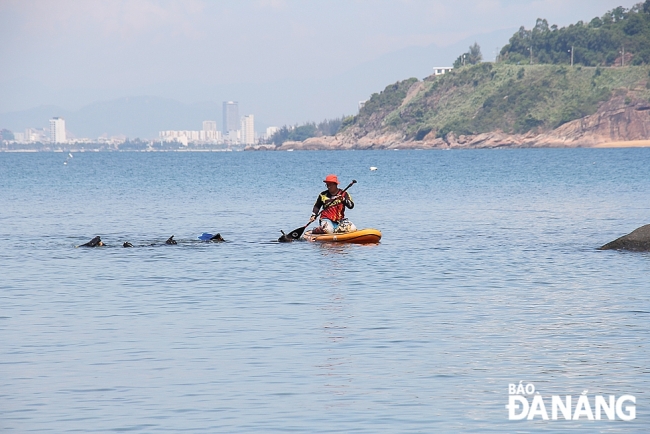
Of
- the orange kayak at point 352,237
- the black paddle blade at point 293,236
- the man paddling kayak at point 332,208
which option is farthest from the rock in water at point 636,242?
the black paddle blade at point 293,236

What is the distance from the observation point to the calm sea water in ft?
37.4

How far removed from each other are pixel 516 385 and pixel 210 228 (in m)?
25.8

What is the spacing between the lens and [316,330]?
15.9 m

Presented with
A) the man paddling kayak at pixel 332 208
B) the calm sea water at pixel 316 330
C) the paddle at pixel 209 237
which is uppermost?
the man paddling kayak at pixel 332 208

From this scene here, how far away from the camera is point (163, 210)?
4750 cm

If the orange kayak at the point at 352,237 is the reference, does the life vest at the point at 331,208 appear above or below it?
above

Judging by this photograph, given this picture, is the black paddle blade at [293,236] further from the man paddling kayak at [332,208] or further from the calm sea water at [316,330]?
the calm sea water at [316,330]

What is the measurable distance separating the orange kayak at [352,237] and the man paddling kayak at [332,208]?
0.57ft

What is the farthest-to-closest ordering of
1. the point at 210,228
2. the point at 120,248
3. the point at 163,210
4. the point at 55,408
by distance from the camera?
the point at 163,210 < the point at 210,228 < the point at 120,248 < the point at 55,408

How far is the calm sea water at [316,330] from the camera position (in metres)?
11.4

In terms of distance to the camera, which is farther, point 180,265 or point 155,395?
point 180,265

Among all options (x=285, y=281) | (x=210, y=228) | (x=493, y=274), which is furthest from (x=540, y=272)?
(x=210, y=228)

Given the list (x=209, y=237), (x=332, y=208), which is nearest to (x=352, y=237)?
(x=332, y=208)

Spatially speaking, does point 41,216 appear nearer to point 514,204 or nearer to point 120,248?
point 120,248
